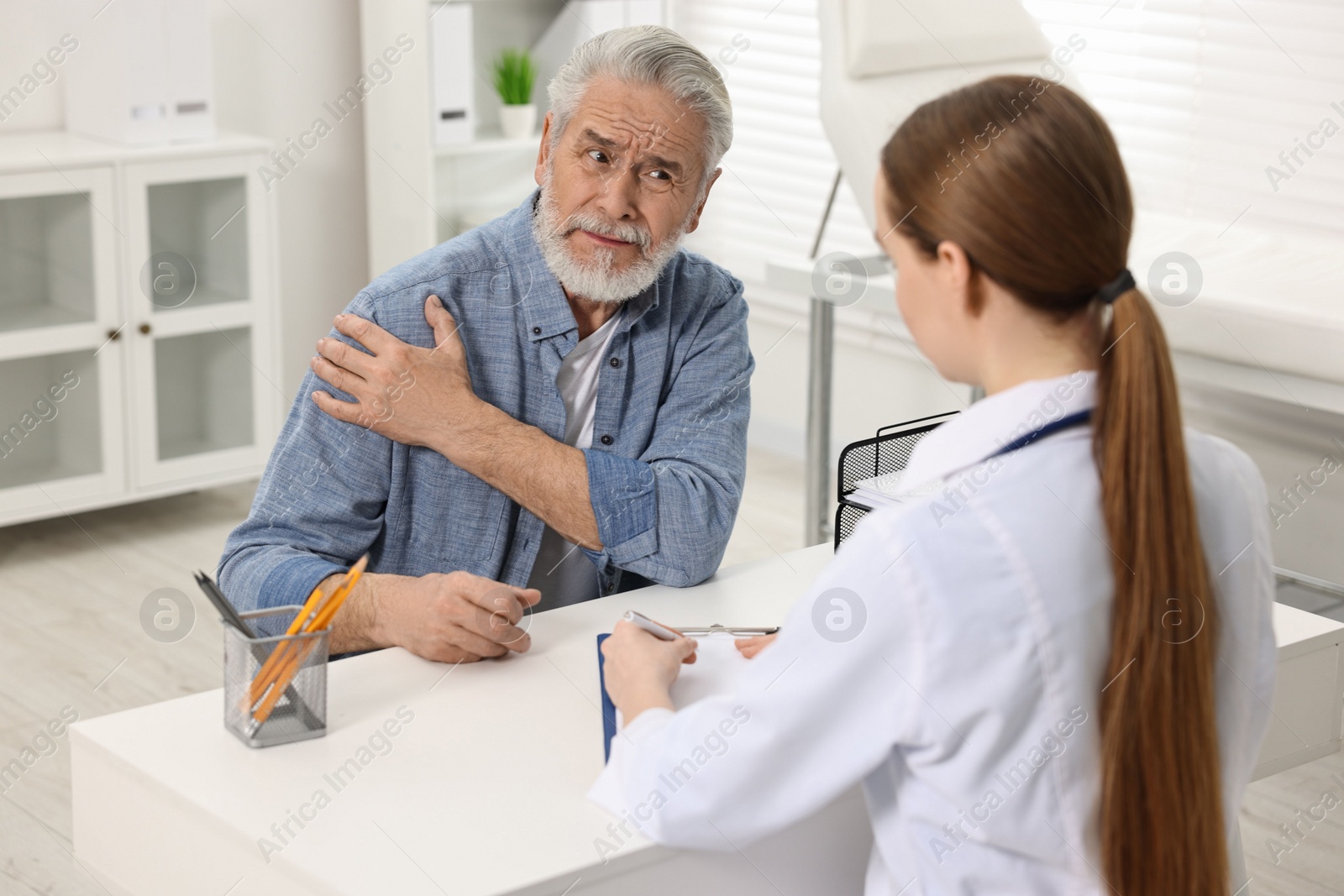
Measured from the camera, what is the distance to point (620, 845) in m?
1.02

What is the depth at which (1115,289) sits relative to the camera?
94 cm

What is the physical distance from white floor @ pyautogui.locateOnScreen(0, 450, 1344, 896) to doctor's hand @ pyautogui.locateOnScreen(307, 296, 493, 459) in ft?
3.11

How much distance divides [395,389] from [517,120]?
266 cm

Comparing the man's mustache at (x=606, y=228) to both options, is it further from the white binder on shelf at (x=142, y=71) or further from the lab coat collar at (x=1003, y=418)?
the white binder on shelf at (x=142, y=71)

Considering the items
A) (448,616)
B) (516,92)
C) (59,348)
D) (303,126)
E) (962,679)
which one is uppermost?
(516,92)

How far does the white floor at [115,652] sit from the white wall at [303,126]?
21.9 inches

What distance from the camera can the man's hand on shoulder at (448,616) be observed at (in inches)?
51.7

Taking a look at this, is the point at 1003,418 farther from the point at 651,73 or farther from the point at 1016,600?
the point at 651,73

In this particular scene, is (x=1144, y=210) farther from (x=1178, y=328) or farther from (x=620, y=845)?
(x=620, y=845)

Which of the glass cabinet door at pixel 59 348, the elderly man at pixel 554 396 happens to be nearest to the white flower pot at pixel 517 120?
the glass cabinet door at pixel 59 348

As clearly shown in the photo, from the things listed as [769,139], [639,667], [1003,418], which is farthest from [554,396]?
[769,139]

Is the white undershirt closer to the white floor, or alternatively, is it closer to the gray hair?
the gray hair

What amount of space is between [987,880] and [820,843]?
0.20 meters

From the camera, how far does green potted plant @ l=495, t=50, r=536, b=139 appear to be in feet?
13.1
